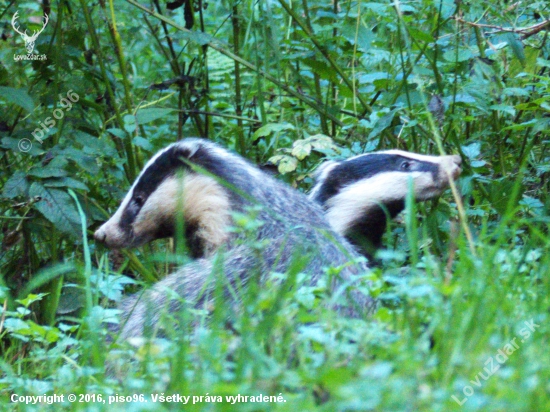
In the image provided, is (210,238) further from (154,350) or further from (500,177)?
(500,177)

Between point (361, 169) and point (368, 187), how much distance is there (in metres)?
0.12

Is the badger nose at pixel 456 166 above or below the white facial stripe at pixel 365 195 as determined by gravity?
above

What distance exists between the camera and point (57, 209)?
421 cm

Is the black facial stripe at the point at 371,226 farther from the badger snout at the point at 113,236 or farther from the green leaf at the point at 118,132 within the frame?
the green leaf at the point at 118,132

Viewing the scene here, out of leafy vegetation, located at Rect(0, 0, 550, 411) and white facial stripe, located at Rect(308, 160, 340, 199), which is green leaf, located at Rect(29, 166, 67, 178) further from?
white facial stripe, located at Rect(308, 160, 340, 199)

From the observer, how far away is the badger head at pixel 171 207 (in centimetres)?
378

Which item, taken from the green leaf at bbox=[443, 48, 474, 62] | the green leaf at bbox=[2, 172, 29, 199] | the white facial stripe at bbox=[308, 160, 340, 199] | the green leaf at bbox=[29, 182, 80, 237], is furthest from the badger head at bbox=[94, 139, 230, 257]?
the green leaf at bbox=[443, 48, 474, 62]

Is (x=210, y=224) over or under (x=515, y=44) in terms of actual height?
under

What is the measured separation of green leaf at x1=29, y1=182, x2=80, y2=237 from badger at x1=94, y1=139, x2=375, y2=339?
0.51ft

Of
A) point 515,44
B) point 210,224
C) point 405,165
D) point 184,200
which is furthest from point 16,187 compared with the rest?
point 515,44

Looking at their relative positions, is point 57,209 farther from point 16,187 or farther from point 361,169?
point 361,169

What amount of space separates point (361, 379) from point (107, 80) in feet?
12.0

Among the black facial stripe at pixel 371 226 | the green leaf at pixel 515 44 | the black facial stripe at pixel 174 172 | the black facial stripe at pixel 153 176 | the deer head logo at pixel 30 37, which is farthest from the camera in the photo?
the deer head logo at pixel 30 37

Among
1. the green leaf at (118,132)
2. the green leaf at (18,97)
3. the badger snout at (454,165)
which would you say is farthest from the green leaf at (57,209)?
the badger snout at (454,165)
